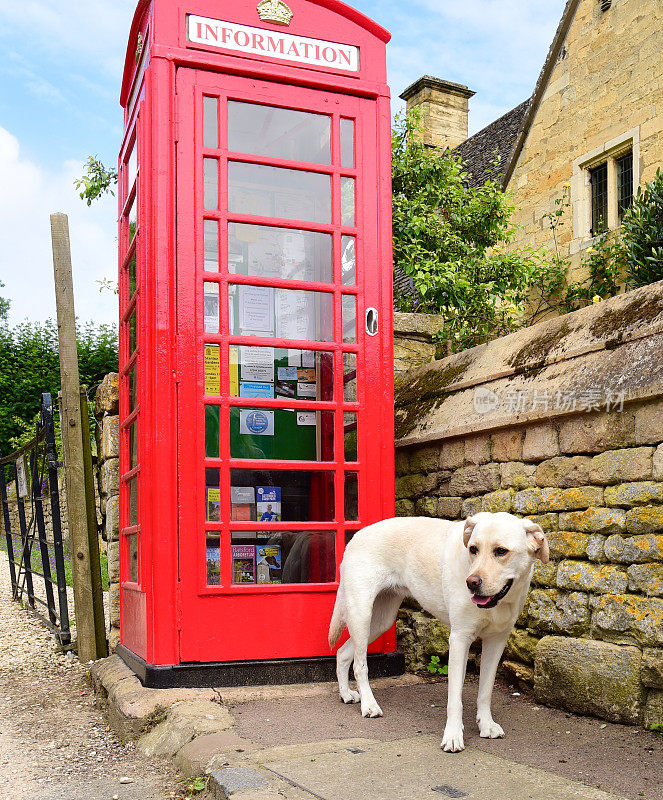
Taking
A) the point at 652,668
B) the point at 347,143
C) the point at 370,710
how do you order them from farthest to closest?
1. the point at 347,143
2. the point at 370,710
3. the point at 652,668

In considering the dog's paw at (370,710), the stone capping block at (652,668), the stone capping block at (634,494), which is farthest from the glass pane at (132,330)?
the stone capping block at (652,668)

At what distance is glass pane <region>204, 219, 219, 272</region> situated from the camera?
14.6ft

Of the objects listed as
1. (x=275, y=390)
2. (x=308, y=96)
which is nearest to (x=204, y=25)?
(x=308, y=96)

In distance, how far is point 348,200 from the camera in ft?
15.6

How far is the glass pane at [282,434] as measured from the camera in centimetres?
445

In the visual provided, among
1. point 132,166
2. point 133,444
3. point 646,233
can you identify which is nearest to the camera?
point 133,444

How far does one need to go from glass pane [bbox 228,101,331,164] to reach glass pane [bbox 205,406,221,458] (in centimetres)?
142

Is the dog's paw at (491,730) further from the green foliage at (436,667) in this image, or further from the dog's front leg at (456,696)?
the green foliage at (436,667)

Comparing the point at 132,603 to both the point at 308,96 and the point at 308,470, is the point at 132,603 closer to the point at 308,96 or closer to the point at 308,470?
the point at 308,470

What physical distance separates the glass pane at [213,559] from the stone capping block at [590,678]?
1.63 m

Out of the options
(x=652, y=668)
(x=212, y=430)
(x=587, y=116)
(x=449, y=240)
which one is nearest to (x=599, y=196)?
(x=587, y=116)

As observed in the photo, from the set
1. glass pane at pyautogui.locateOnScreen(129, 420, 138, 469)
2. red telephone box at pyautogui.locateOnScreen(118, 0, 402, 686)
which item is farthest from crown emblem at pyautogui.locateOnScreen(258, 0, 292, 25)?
glass pane at pyautogui.locateOnScreen(129, 420, 138, 469)

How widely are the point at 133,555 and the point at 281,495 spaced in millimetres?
1134

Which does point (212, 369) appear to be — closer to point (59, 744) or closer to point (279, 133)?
point (279, 133)
